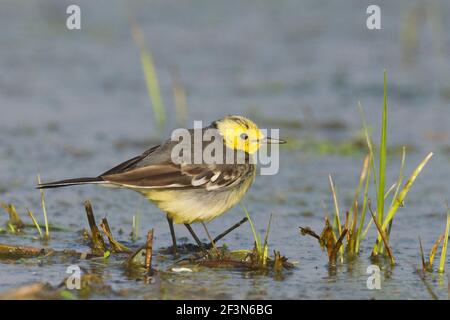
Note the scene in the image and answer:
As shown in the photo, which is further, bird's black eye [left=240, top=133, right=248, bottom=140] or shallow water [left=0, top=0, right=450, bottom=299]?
bird's black eye [left=240, top=133, right=248, bottom=140]

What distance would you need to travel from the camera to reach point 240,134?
7910 mm

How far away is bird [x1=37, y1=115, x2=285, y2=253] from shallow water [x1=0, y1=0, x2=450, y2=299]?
60cm

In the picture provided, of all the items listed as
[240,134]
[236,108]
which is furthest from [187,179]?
[236,108]

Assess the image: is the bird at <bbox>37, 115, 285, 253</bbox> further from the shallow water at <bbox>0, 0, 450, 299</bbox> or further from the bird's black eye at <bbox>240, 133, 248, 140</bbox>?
the shallow water at <bbox>0, 0, 450, 299</bbox>

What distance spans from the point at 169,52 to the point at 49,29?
8.19 ft

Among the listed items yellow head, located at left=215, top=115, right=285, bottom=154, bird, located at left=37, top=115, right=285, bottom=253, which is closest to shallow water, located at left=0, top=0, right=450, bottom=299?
bird, located at left=37, top=115, right=285, bottom=253

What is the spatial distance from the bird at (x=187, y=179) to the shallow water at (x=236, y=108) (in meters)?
0.60

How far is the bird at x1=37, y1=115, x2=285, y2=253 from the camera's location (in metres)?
7.04

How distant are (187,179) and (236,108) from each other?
568 cm

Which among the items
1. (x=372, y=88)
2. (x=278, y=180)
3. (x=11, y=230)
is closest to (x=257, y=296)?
(x=11, y=230)

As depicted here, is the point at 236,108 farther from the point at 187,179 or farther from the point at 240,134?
the point at 187,179

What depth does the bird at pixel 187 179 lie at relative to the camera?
704 centimetres

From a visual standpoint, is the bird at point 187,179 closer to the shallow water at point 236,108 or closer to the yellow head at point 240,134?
the yellow head at point 240,134

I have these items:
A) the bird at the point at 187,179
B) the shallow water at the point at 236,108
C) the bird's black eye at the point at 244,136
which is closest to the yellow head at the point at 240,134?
the bird's black eye at the point at 244,136
